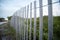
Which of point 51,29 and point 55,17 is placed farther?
point 51,29

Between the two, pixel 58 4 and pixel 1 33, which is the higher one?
pixel 58 4

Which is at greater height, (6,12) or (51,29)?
(6,12)

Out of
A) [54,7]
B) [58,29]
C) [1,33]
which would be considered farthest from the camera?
[1,33]

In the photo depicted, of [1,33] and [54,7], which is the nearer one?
[54,7]

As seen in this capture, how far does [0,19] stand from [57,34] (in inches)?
325

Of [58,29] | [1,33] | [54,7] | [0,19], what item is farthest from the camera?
[0,19]

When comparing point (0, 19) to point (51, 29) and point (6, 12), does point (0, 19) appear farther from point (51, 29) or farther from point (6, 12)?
point (51, 29)

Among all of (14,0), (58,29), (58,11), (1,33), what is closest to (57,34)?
(58,29)

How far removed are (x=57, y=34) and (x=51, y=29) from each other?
19 centimetres

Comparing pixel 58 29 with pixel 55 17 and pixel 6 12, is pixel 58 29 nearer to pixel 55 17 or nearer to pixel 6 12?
pixel 55 17

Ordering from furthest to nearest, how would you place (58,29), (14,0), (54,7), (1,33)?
(14,0)
(1,33)
(54,7)
(58,29)

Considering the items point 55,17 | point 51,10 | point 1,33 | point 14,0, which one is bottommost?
point 1,33

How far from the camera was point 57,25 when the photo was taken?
1650 mm

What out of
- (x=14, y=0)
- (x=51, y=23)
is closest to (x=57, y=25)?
(x=51, y=23)
